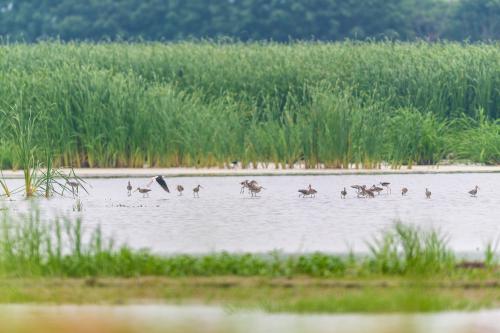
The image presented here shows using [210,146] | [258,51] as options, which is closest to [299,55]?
[258,51]

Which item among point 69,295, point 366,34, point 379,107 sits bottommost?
point 69,295

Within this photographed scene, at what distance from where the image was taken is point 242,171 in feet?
74.3

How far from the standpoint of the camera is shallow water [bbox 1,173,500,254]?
13.6 meters

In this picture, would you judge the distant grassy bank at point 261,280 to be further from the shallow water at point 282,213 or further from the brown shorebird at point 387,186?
the brown shorebird at point 387,186

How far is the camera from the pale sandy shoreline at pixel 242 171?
866 inches

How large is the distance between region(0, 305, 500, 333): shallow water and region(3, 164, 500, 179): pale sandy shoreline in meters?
12.8

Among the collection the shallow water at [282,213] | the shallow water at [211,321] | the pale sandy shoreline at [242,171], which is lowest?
the shallow water at [211,321]

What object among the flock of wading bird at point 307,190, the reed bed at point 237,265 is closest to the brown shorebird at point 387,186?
the flock of wading bird at point 307,190

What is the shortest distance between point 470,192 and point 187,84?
460 inches

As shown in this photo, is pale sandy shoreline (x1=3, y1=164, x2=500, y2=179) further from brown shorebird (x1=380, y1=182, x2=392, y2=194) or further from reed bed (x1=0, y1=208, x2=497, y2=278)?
reed bed (x1=0, y1=208, x2=497, y2=278)

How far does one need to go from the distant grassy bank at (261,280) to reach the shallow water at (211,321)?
0.80 feet

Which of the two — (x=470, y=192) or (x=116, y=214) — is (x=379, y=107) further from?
(x=116, y=214)

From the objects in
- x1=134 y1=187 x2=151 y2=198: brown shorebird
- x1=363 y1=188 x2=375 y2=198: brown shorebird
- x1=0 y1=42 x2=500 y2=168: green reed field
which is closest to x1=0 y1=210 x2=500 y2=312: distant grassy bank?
x1=363 y1=188 x2=375 y2=198: brown shorebird

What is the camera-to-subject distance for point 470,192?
1847 centimetres
